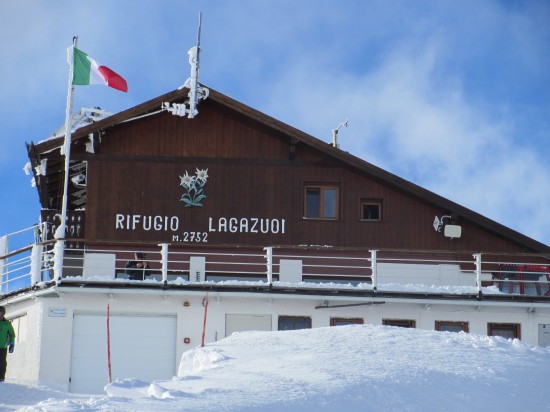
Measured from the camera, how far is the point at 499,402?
693 inches

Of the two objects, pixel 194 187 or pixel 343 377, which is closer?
pixel 343 377

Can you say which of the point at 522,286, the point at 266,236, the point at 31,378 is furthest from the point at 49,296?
the point at 522,286

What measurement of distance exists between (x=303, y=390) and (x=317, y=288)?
10.4 meters

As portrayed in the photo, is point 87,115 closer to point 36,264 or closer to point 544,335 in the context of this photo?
point 36,264

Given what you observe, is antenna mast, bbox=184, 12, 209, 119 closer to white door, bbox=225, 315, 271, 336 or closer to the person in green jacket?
white door, bbox=225, 315, 271, 336

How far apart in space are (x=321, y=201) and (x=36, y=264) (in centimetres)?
810

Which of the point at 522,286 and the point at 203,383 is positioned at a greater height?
the point at 522,286

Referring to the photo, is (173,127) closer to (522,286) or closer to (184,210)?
(184,210)

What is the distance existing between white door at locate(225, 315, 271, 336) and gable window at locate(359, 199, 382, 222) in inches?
202

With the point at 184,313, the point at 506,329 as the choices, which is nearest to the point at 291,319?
the point at 184,313

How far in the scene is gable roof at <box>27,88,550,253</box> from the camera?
2992cm

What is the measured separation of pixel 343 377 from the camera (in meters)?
18.0

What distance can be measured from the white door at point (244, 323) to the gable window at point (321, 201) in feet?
14.2

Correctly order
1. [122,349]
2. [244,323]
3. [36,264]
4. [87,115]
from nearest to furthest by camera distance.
Result: [122,349] → [244,323] → [36,264] → [87,115]
